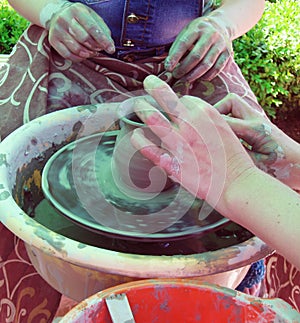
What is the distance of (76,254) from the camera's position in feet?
2.94

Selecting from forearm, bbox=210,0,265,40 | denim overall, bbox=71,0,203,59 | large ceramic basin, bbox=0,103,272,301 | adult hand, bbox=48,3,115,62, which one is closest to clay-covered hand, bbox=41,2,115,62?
adult hand, bbox=48,3,115,62

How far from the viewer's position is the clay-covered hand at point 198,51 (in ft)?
4.60

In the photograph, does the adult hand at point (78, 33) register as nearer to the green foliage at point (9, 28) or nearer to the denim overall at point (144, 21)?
the denim overall at point (144, 21)

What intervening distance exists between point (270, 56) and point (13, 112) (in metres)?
2.18

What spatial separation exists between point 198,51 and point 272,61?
1948mm

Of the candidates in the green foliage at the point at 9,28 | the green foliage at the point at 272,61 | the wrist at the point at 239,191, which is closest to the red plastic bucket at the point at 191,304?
the wrist at the point at 239,191

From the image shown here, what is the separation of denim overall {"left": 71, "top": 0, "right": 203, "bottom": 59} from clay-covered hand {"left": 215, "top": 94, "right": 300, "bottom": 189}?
499mm

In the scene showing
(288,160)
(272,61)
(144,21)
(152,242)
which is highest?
(144,21)

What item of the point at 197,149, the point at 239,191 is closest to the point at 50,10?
the point at 197,149

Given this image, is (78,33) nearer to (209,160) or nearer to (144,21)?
(144,21)

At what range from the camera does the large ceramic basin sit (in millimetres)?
891

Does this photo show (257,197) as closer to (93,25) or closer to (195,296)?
(195,296)

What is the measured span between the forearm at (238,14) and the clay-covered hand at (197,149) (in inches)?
A: 27.7

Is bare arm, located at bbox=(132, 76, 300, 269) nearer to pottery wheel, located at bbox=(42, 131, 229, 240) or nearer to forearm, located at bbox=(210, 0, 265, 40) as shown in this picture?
pottery wheel, located at bbox=(42, 131, 229, 240)
